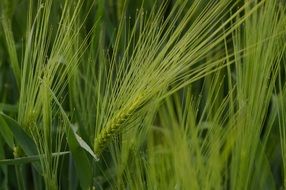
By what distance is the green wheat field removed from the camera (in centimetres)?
85

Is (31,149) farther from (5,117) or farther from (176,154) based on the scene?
(176,154)

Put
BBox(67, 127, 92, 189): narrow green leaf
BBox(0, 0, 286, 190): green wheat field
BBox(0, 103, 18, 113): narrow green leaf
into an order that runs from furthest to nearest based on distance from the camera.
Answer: BBox(0, 103, 18, 113): narrow green leaf → BBox(67, 127, 92, 189): narrow green leaf → BBox(0, 0, 286, 190): green wheat field

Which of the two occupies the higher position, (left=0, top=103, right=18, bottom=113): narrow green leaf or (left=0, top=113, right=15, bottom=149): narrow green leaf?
(left=0, top=103, right=18, bottom=113): narrow green leaf

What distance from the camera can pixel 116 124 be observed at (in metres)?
0.92

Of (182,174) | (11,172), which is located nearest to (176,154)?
(182,174)

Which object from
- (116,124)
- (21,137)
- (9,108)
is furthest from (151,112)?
(9,108)

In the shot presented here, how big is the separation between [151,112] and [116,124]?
2.9 inches

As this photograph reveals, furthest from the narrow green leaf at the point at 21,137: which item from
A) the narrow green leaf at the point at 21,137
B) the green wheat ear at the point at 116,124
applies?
the green wheat ear at the point at 116,124

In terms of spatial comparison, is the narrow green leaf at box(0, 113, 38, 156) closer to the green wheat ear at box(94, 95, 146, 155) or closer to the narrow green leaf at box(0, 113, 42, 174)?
the narrow green leaf at box(0, 113, 42, 174)

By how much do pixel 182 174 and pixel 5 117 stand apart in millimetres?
321

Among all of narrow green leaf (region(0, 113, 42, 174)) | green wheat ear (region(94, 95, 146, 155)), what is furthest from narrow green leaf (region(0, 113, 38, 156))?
green wheat ear (region(94, 95, 146, 155))

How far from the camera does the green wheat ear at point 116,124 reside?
901 mm

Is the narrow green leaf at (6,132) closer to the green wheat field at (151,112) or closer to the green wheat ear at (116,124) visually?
the green wheat field at (151,112)

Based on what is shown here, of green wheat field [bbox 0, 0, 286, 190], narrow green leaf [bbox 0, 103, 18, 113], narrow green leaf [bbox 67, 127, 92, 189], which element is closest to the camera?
green wheat field [bbox 0, 0, 286, 190]
